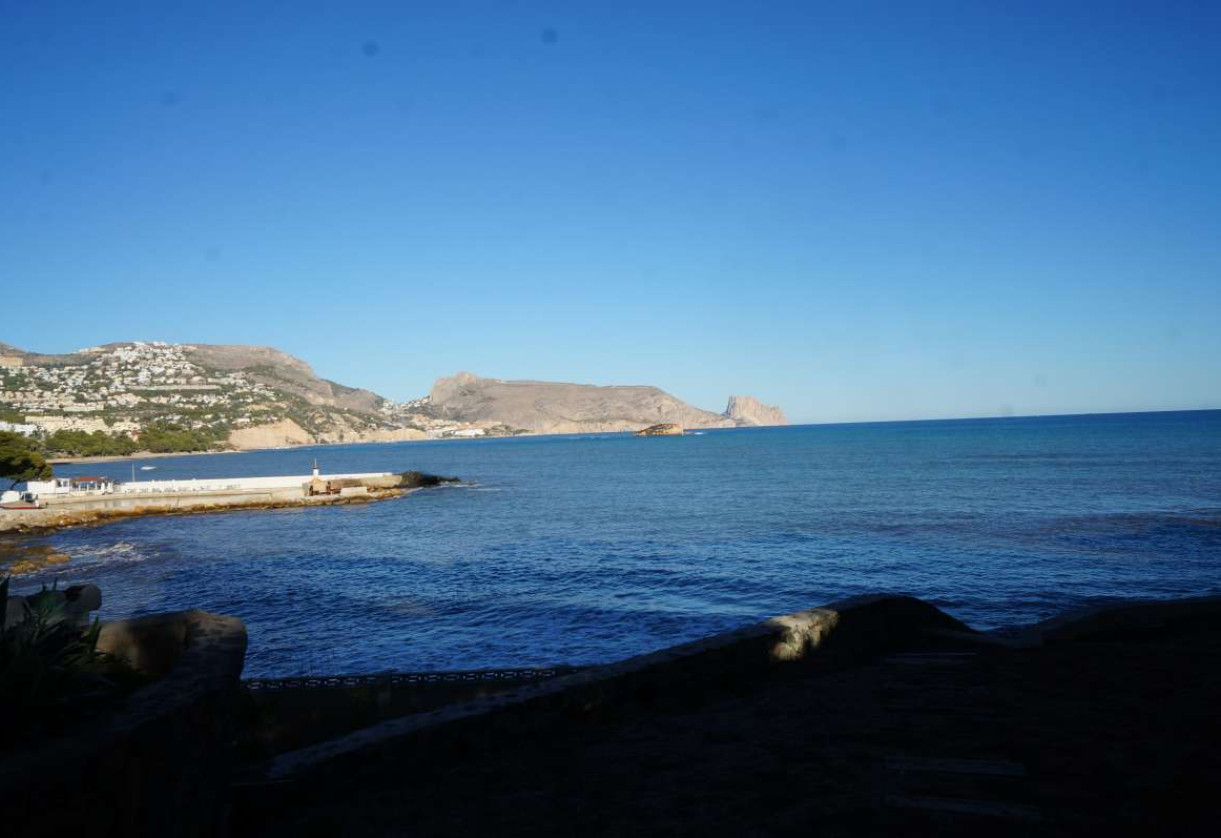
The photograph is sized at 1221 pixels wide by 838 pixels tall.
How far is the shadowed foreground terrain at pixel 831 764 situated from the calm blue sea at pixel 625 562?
1056 centimetres

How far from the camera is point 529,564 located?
1223 inches

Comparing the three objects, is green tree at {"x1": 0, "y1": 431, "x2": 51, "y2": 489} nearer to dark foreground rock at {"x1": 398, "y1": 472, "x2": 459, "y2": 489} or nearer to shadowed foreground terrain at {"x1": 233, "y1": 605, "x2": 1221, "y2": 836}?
dark foreground rock at {"x1": 398, "y1": 472, "x2": 459, "y2": 489}

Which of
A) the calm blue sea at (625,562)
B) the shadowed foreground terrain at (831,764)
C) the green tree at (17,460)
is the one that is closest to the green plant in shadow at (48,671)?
the shadowed foreground terrain at (831,764)

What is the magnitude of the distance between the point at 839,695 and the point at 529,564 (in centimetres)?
2451

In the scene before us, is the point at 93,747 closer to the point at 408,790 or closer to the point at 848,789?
the point at 408,790

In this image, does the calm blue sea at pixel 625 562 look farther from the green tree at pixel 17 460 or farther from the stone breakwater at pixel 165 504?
the green tree at pixel 17 460

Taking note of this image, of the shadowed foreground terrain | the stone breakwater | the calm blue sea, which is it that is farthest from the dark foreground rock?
the shadowed foreground terrain

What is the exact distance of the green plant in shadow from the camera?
3.39 m

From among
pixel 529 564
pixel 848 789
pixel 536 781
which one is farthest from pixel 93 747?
pixel 529 564

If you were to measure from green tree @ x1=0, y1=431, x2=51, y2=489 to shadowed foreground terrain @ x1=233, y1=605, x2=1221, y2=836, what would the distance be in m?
74.0

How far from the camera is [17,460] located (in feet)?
212

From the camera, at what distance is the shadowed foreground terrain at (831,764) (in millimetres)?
4707

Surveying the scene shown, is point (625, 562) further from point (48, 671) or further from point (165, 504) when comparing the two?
point (165, 504)

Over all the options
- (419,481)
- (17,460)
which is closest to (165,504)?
(17,460)
